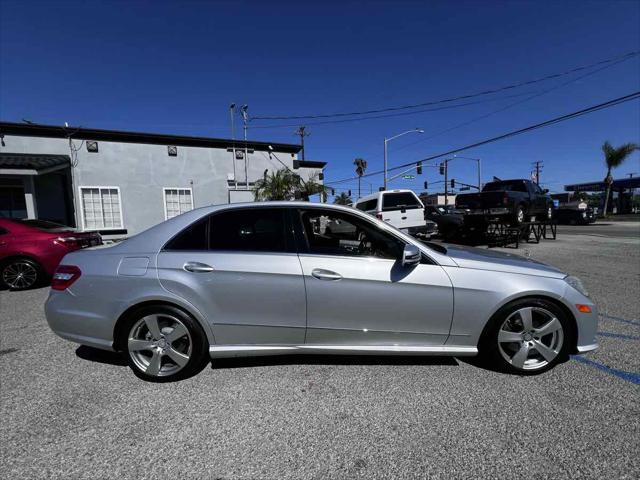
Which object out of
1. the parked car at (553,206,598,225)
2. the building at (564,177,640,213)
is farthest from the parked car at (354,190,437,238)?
the building at (564,177,640,213)

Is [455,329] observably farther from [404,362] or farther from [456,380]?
[404,362]

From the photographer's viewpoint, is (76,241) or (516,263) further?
(76,241)

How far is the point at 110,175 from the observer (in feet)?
45.8

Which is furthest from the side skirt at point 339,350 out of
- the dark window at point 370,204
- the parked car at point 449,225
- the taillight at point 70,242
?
the parked car at point 449,225

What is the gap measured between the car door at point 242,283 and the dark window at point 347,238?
275 millimetres

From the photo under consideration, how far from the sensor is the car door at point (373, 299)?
2613 millimetres

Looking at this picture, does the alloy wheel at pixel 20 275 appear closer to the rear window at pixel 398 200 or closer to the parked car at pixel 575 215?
the rear window at pixel 398 200

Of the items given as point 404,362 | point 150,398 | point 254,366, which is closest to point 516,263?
point 404,362

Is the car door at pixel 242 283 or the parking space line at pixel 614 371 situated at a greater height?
the car door at pixel 242 283

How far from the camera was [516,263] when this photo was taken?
2.88m

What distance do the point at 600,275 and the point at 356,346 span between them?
662 centimetres

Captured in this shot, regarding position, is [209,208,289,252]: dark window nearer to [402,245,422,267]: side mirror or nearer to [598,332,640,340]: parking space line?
[402,245,422,267]: side mirror

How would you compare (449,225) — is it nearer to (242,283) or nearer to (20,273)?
(242,283)

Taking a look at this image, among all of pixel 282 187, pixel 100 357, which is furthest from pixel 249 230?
pixel 282 187
